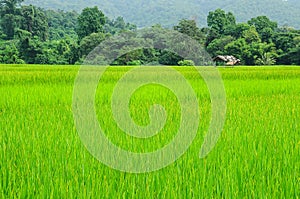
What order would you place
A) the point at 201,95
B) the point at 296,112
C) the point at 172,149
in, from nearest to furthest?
the point at 172,149 → the point at 296,112 → the point at 201,95

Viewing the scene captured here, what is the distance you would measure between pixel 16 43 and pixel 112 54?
6.86 meters

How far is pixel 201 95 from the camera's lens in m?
4.82

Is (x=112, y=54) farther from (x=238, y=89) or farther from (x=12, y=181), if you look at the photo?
(x=12, y=181)

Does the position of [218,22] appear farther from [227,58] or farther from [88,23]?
[227,58]

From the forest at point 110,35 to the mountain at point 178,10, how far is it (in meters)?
51.9

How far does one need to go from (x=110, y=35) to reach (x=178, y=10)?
Answer: 80374mm

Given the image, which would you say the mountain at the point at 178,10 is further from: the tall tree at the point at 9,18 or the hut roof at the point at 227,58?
the hut roof at the point at 227,58

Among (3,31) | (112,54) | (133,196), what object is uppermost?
(3,31)

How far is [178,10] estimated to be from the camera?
109m

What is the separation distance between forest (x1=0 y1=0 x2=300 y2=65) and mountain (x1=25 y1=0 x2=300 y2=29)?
5192cm

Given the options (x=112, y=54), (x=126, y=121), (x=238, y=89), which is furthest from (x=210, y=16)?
(x=126, y=121)

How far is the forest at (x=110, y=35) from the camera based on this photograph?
24106mm

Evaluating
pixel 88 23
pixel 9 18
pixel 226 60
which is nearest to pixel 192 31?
pixel 226 60

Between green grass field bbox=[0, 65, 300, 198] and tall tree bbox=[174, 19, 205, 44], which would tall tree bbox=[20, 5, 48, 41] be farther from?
green grass field bbox=[0, 65, 300, 198]
